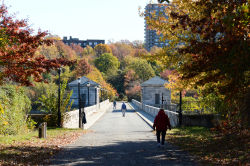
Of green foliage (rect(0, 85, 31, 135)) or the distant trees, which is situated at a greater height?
the distant trees

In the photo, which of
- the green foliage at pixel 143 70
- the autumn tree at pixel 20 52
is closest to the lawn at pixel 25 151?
the autumn tree at pixel 20 52

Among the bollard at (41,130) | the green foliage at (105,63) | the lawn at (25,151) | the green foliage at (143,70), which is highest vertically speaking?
the green foliage at (105,63)

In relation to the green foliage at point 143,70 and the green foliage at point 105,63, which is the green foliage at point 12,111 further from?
the green foliage at point 105,63

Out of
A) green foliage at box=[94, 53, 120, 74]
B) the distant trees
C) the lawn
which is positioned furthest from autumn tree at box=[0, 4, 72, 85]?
green foliage at box=[94, 53, 120, 74]

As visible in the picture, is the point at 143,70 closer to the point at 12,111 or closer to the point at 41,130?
the point at 12,111

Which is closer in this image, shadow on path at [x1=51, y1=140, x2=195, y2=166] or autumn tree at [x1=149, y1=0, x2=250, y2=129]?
autumn tree at [x1=149, y1=0, x2=250, y2=129]

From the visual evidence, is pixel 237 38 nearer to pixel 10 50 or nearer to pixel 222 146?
pixel 222 146

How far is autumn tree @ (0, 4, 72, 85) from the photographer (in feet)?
39.8

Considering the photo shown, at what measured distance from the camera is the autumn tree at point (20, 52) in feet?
39.8

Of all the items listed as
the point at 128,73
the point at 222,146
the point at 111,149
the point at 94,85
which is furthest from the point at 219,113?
the point at 128,73

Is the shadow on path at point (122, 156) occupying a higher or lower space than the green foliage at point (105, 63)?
lower

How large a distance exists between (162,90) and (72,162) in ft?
150

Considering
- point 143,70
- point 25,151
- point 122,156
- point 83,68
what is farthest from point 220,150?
point 83,68

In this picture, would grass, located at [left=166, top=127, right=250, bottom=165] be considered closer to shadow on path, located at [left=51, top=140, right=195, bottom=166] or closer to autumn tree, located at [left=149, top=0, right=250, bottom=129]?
shadow on path, located at [left=51, top=140, right=195, bottom=166]
